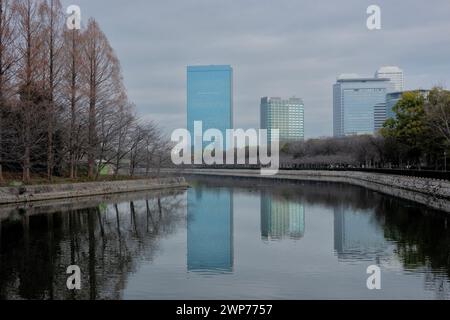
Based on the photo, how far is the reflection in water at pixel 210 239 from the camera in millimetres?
11383

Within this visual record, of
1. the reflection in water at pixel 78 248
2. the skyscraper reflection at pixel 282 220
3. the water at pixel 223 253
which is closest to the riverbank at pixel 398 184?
the water at pixel 223 253

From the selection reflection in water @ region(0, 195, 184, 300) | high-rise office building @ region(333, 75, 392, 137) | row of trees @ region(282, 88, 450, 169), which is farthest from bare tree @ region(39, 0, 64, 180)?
high-rise office building @ region(333, 75, 392, 137)

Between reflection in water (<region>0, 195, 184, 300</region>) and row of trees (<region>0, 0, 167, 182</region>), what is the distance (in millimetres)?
6810

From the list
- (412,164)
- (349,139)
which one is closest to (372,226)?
(412,164)

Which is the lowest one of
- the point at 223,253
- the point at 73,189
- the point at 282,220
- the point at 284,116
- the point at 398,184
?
the point at 223,253

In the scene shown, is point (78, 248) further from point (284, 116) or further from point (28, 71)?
point (284, 116)

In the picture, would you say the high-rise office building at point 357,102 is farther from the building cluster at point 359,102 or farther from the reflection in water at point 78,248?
the reflection in water at point 78,248

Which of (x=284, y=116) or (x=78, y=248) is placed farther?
(x=284, y=116)

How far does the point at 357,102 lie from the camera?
12088cm

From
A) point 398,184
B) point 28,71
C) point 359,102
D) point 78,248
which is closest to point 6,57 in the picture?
point 28,71

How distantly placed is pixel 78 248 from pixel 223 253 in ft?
12.0

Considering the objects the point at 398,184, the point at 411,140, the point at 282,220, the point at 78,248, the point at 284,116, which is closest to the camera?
the point at 78,248

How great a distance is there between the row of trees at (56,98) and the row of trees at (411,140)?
21.7m
